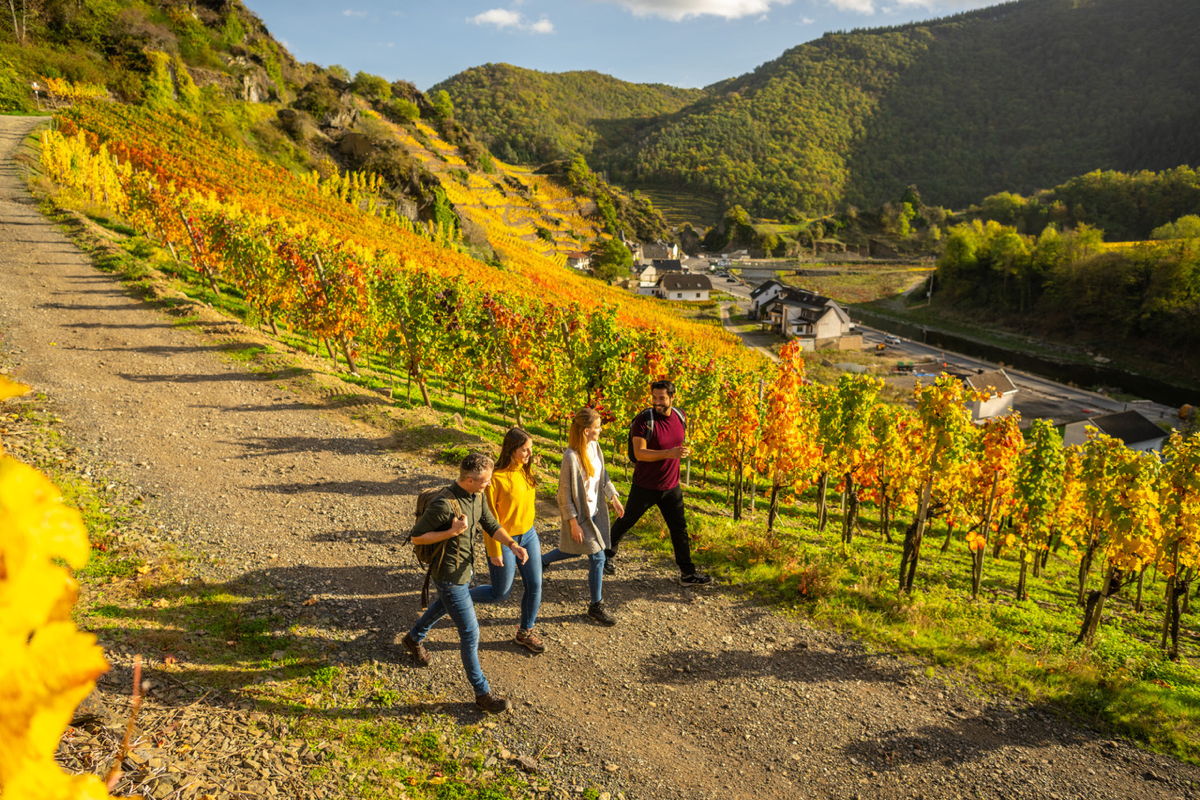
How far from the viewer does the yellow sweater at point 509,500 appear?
626 centimetres

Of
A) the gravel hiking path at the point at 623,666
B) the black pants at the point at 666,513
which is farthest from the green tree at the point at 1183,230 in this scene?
the black pants at the point at 666,513

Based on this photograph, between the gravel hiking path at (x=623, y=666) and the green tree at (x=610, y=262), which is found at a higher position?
the green tree at (x=610, y=262)

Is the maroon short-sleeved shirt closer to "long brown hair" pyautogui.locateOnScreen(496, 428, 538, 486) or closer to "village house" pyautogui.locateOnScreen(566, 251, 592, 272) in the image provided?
"long brown hair" pyautogui.locateOnScreen(496, 428, 538, 486)

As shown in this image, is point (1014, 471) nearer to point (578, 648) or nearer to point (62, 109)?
point (578, 648)

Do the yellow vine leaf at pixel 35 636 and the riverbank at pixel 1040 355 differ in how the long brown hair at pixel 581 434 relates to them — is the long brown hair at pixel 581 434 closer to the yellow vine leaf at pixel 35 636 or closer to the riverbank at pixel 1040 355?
the yellow vine leaf at pixel 35 636

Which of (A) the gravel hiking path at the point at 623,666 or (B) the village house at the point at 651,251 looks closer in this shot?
(A) the gravel hiking path at the point at 623,666

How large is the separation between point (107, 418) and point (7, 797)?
13095 millimetres

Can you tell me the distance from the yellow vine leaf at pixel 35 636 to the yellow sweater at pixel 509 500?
5.39m

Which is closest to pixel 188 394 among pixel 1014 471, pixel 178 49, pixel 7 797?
pixel 7 797

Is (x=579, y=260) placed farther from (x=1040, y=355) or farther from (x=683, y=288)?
(x=1040, y=355)

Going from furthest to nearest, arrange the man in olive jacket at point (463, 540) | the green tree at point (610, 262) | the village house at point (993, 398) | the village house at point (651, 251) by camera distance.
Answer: the village house at point (651, 251) → the green tree at point (610, 262) → the village house at point (993, 398) → the man in olive jacket at point (463, 540)

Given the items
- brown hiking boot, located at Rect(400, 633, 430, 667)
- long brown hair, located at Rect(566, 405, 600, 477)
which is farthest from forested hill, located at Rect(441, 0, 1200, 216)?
brown hiking boot, located at Rect(400, 633, 430, 667)

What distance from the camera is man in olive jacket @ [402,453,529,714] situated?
18.0ft

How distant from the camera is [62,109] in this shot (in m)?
45.1
